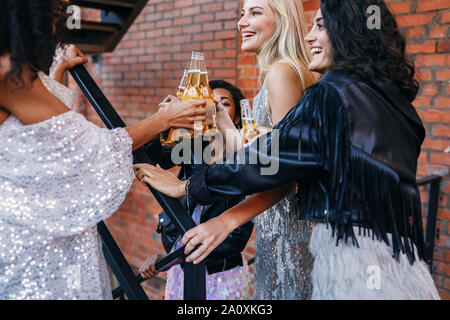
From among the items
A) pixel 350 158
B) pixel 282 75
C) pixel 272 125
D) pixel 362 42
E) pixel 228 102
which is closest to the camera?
pixel 350 158

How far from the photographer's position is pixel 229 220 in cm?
136

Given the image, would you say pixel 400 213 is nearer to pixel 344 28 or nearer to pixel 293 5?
pixel 344 28

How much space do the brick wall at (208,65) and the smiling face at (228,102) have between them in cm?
100

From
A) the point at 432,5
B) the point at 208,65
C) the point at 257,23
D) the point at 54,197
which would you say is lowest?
the point at 54,197

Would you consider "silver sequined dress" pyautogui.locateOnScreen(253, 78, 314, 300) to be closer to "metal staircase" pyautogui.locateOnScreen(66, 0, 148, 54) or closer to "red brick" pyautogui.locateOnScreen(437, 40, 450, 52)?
"red brick" pyautogui.locateOnScreen(437, 40, 450, 52)

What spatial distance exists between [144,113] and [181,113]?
132 inches

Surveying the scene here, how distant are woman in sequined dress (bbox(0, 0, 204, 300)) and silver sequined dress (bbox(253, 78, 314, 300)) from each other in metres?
0.81

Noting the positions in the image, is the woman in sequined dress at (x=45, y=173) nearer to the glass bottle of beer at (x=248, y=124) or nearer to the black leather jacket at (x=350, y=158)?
the black leather jacket at (x=350, y=158)

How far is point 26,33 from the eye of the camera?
1.04 meters

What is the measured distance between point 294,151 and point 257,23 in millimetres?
824

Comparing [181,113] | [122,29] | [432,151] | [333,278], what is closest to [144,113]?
[122,29]

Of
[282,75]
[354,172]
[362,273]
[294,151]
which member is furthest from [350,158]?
[282,75]

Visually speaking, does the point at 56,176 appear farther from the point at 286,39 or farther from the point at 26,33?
the point at 286,39

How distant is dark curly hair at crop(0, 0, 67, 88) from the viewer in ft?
3.30
